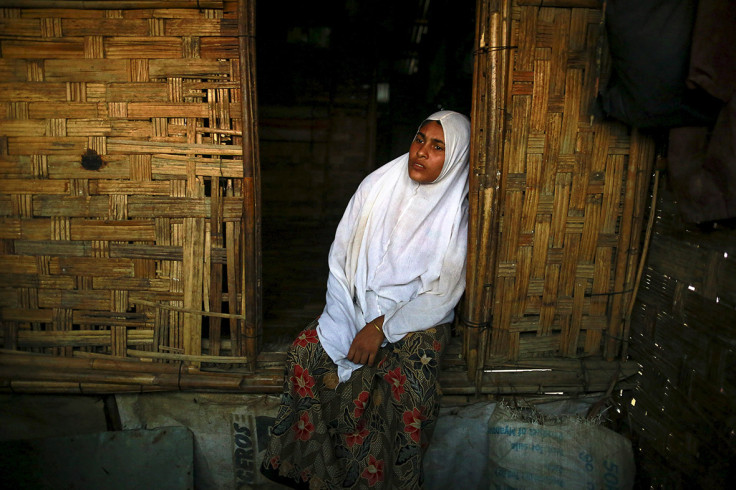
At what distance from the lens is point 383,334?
209cm

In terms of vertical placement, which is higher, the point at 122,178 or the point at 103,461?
the point at 122,178

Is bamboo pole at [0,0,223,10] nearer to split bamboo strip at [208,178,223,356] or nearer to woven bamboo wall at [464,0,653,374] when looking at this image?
split bamboo strip at [208,178,223,356]

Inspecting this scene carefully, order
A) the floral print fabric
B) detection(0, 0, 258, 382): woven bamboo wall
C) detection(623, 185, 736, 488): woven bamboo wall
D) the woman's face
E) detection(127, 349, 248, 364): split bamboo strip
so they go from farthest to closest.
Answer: detection(127, 349, 248, 364): split bamboo strip
the woman's face
detection(0, 0, 258, 382): woven bamboo wall
the floral print fabric
detection(623, 185, 736, 488): woven bamboo wall

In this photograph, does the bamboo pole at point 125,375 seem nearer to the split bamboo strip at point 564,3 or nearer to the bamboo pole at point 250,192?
the bamboo pole at point 250,192

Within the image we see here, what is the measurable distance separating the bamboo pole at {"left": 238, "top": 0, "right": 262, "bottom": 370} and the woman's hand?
568 mm

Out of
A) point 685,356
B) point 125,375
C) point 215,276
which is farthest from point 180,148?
point 685,356

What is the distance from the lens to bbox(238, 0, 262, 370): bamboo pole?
2078 millimetres

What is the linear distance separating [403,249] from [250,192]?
781 mm

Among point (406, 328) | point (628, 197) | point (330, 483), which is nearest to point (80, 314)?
point (330, 483)

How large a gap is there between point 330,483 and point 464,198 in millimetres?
1472

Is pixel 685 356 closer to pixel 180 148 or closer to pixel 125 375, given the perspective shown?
pixel 180 148

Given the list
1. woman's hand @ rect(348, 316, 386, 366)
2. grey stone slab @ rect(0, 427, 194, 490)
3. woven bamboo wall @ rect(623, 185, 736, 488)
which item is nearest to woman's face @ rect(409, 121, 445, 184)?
woman's hand @ rect(348, 316, 386, 366)

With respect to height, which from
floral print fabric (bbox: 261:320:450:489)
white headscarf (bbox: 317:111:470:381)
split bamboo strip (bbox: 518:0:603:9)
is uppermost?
split bamboo strip (bbox: 518:0:603:9)

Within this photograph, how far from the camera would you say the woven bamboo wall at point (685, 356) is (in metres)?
1.74
